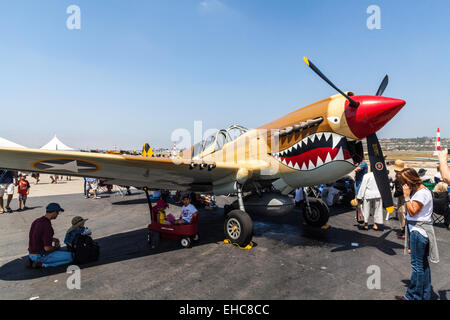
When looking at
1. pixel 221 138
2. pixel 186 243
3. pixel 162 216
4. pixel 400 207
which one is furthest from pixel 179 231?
pixel 400 207

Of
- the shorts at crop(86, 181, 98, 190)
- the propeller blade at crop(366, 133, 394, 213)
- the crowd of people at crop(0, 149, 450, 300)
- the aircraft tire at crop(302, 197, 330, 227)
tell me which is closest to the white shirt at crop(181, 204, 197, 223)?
the crowd of people at crop(0, 149, 450, 300)

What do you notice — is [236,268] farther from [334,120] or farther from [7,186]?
[7,186]

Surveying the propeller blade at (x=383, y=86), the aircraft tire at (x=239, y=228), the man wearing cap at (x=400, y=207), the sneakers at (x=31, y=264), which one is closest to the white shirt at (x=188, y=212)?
the aircraft tire at (x=239, y=228)

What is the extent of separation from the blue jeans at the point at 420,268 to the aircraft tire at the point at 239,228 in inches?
111

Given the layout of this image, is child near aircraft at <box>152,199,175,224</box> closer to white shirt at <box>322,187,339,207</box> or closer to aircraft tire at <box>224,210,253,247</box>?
aircraft tire at <box>224,210,253,247</box>

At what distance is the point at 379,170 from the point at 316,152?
1170mm

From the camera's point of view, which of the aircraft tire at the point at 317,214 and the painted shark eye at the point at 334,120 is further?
the aircraft tire at the point at 317,214

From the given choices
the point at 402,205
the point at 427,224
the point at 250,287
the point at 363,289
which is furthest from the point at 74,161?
the point at 402,205

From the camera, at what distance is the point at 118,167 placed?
440 cm

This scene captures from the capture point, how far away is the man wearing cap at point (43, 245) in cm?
412

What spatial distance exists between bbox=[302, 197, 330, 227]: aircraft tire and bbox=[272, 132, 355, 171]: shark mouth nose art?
8.16 ft

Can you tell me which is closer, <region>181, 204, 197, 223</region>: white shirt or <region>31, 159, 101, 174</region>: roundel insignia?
<region>31, 159, 101, 174</region>: roundel insignia

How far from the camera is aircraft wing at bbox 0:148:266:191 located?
11.9ft

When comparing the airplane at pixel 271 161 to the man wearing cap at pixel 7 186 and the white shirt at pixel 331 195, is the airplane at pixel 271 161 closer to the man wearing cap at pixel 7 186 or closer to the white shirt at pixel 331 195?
the white shirt at pixel 331 195
